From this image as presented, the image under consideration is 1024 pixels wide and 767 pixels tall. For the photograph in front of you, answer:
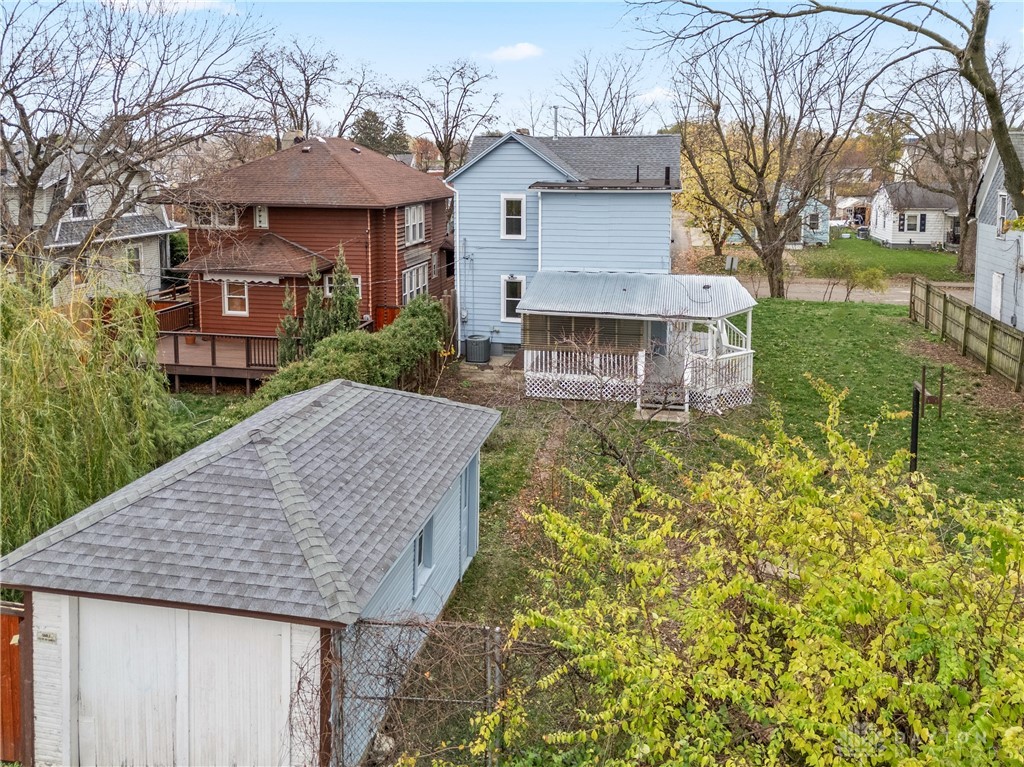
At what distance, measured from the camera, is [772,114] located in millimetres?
34938

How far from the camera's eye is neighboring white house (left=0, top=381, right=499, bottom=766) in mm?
7340

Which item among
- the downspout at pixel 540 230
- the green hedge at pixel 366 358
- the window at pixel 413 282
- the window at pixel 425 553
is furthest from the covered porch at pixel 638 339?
the window at pixel 425 553

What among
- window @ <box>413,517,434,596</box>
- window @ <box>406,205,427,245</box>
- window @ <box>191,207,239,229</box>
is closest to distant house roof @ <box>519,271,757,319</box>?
window @ <box>406,205,427,245</box>

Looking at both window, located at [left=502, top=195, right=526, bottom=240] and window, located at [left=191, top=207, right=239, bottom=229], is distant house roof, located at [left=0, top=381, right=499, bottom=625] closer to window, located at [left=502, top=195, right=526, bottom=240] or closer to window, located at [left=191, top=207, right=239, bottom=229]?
window, located at [left=502, top=195, right=526, bottom=240]

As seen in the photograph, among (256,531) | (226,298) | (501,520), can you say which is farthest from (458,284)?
(256,531)

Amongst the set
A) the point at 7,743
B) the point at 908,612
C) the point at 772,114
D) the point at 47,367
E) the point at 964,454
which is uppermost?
the point at 772,114

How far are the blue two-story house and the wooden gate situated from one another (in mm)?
13165

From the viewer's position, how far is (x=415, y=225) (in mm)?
30891

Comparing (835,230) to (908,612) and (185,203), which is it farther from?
(908,612)

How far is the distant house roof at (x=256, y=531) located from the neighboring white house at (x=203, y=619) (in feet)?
0.06

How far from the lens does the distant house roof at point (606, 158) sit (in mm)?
24625

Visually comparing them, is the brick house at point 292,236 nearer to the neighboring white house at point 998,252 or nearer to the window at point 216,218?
the window at point 216,218

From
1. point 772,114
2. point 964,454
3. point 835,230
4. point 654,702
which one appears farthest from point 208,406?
point 835,230

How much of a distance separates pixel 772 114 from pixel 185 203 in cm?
2325
